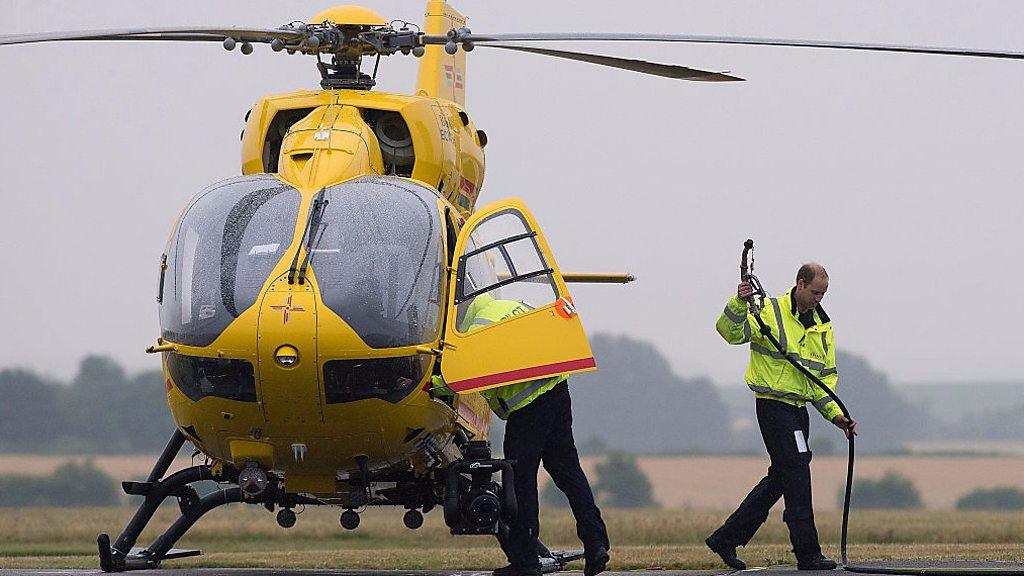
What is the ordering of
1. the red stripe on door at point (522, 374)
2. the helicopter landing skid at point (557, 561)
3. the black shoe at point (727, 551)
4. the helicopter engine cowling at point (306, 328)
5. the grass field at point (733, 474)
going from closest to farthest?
1. the helicopter engine cowling at point (306, 328)
2. the red stripe on door at point (522, 374)
3. the black shoe at point (727, 551)
4. the helicopter landing skid at point (557, 561)
5. the grass field at point (733, 474)

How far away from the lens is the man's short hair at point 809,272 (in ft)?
36.9

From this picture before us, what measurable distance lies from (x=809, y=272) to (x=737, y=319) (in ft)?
1.92

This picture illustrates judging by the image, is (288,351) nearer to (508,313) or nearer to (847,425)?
(508,313)

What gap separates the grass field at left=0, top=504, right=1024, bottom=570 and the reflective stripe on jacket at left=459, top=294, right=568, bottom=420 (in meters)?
2.23

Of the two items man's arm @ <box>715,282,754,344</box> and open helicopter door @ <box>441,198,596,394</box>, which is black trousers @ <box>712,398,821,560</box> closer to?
man's arm @ <box>715,282,754,344</box>

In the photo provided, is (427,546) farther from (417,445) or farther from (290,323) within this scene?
(290,323)

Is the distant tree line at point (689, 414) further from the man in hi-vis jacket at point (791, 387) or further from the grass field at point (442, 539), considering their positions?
the man in hi-vis jacket at point (791, 387)

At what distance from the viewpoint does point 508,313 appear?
10297mm

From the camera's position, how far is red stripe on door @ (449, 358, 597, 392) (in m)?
10.0

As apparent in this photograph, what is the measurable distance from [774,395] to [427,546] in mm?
6404

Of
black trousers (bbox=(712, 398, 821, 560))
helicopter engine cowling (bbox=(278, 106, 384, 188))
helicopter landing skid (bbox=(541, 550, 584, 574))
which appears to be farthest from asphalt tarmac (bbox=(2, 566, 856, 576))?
helicopter engine cowling (bbox=(278, 106, 384, 188))

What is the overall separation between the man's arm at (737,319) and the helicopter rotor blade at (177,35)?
126 inches

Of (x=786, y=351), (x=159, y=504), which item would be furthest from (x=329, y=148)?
(x=786, y=351)

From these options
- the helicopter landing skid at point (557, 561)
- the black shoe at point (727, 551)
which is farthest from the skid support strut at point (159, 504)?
the black shoe at point (727, 551)
